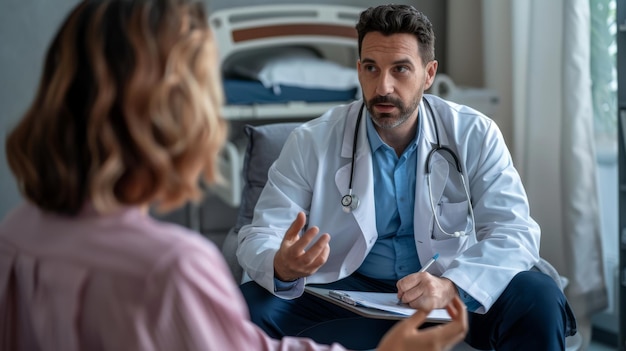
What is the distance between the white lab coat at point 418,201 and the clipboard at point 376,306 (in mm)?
143

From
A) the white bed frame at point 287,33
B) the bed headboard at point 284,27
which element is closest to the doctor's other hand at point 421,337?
the white bed frame at point 287,33

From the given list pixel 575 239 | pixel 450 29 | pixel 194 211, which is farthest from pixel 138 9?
pixel 450 29

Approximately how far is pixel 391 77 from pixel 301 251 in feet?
2.19

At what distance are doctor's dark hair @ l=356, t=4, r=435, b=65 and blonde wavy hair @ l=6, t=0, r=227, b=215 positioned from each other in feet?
3.83

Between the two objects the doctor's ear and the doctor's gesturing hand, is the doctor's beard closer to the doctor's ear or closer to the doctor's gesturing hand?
the doctor's ear

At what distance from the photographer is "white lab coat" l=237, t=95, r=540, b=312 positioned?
1.82 m

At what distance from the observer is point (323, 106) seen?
313cm

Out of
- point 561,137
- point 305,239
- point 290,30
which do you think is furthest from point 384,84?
point 290,30

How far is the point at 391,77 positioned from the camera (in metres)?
2.00

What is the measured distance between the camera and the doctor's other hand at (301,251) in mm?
1441

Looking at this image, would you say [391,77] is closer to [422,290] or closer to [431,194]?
[431,194]

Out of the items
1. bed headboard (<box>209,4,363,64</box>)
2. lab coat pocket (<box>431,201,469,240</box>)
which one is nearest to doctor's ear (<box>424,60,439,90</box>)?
lab coat pocket (<box>431,201,469,240</box>)

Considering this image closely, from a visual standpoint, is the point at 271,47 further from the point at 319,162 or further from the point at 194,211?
the point at 319,162

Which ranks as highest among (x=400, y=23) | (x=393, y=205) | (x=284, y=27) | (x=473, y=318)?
(x=400, y=23)
